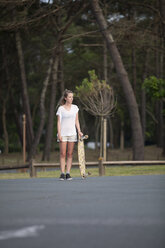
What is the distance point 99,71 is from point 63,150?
1411 inches

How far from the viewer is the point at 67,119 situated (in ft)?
45.8

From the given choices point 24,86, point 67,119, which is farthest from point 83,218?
point 24,86

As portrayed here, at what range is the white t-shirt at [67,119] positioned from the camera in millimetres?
13922

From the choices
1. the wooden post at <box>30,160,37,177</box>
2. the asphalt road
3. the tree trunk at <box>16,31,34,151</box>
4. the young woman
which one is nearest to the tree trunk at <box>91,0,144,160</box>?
the tree trunk at <box>16,31,34,151</box>

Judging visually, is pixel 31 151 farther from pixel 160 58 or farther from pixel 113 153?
pixel 160 58

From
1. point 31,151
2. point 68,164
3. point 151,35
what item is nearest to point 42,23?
point 151,35

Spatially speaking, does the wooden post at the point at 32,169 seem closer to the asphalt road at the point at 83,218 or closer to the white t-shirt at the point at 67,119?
the white t-shirt at the point at 67,119

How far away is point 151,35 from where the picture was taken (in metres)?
33.0

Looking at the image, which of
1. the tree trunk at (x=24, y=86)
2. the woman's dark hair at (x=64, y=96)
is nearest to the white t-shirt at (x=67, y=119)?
the woman's dark hair at (x=64, y=96)

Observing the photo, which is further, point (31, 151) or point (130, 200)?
point (31, 151)

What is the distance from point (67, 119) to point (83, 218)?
6899 mm

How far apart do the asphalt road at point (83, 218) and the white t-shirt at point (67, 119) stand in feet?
9.44

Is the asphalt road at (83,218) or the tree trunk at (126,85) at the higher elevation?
the tree trunk at (126,85)

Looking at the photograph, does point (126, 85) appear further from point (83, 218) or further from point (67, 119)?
point (83, 218)
